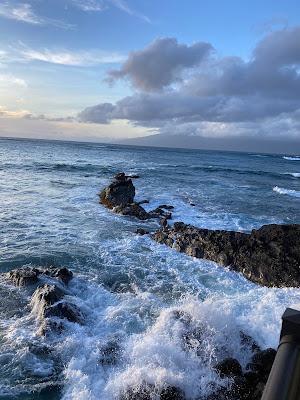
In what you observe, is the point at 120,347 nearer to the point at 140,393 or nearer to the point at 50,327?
the point at 140,393

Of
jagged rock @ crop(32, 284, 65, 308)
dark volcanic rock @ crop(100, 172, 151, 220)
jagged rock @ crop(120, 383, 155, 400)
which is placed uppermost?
dark volcanic rock @ crop(100, 172, 151, 220)

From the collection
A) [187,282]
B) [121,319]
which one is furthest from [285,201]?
[121,319]

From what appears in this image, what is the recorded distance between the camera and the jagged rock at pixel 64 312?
11789mm

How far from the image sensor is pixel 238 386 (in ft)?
28.7

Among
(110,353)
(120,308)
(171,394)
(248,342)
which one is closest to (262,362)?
(248,342)

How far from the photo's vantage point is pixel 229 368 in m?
9.36

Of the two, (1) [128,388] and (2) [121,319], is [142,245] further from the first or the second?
(1) [128,388]

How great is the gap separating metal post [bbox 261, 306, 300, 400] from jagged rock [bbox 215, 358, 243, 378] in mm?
3525

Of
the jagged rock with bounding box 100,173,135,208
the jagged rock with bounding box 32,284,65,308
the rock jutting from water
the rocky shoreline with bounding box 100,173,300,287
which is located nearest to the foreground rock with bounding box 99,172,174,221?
the jagged rock with bounding box 100,173,135,208

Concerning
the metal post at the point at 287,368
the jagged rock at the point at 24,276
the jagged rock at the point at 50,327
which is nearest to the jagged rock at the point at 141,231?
the jagged rock at the point at 24,276

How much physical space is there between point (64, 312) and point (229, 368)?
5.31 meters

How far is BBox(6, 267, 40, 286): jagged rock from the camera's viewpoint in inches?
553

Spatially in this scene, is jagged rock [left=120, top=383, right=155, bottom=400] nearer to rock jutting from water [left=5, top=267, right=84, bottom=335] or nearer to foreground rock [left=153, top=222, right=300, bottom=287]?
rock jutting from water [left=5, top=267, right=84, bottom=335]

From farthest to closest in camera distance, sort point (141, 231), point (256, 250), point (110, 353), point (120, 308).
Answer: point (141, 231)
point (256, 250)
point (120, 308)
point (110, 353)
